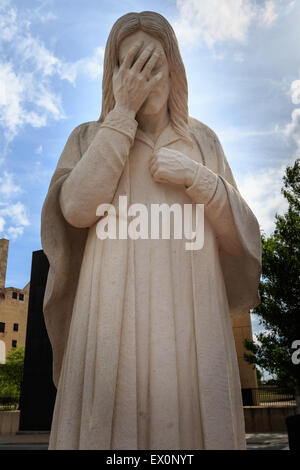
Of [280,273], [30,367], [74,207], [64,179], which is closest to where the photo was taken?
[74,207]

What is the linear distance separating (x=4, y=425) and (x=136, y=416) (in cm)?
2340

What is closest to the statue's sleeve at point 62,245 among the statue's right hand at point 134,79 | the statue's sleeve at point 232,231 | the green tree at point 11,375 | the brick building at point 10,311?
the statue's right hand at point 134,79

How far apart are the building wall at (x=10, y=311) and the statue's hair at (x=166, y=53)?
54.5m

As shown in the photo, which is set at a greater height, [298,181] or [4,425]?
[298,181]

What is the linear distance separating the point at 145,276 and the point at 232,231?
0.72 metres

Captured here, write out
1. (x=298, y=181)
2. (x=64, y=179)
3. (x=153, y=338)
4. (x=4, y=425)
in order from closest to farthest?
(x=153, y=338)
(x=64, y=179)
(x=298, y=181)
(x=4, y=425)

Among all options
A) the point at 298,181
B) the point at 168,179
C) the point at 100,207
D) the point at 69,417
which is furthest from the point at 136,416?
the point at 298,181

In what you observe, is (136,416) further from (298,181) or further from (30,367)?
(30,367)

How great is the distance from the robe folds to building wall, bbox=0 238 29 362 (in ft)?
179

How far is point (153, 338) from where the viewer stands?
95.9 inches

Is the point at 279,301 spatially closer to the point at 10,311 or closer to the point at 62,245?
the point at 62,245

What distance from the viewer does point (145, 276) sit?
2594 millimetres

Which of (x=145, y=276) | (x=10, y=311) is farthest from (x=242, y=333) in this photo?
(x=10, y=311)

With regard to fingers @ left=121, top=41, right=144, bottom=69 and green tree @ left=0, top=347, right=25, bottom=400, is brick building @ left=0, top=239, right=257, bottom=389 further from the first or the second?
fingers @ left=121, top=41, right=144, bottom=69
